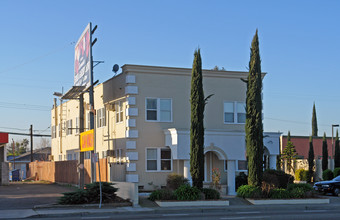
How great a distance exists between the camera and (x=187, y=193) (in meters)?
A: 22.5

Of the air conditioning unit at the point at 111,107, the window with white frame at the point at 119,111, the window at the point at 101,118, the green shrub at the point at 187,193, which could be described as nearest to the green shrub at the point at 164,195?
the green shrub at the point at 187,193

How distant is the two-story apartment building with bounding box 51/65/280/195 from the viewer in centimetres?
2714

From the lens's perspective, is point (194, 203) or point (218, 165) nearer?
point (194, 203)

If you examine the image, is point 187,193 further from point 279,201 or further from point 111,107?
point 111,107

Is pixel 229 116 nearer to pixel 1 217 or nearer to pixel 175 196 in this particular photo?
pixel 175 196

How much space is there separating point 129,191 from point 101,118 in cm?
1059

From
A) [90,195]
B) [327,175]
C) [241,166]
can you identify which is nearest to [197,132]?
[90,195]

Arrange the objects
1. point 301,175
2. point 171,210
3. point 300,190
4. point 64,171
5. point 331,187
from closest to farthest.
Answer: point 171,210 → point 300,190 → point 331,187 → point 64,171 → point 301,175

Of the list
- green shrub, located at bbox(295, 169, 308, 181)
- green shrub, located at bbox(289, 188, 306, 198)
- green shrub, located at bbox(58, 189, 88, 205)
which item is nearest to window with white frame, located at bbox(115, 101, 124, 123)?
green shrub, located at bbox(58, 189, 88, 205)

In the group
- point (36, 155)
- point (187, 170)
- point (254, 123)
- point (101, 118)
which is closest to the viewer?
point (254, 123)

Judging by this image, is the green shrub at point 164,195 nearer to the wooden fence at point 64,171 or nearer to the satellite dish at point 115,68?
the wooden fence at point 64,171

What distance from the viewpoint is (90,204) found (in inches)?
821

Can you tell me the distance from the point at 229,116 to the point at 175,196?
29.1 feet

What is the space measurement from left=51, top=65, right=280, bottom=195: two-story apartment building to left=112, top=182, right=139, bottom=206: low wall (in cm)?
314
